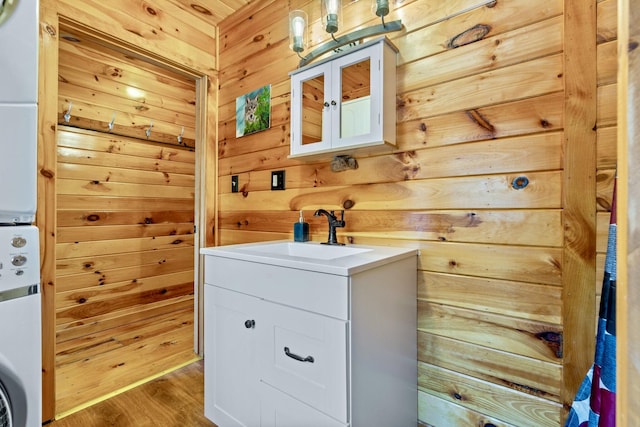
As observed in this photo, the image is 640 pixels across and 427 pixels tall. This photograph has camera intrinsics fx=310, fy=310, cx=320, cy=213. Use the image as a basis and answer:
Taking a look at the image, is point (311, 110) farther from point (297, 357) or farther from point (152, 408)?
point (152, 408)

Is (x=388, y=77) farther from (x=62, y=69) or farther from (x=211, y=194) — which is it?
(x=62, y=69)

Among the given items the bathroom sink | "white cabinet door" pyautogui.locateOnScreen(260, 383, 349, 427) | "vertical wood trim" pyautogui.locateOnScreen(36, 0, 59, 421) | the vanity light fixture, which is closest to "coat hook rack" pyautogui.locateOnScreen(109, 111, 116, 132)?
"vertical wood trim" pyautogui.locateOnScreen(36, 0, 59, 421)

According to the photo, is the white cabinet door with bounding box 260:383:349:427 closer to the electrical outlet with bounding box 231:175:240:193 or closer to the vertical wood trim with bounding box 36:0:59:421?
the vertical wood trim with bounding box 36:0:59:421

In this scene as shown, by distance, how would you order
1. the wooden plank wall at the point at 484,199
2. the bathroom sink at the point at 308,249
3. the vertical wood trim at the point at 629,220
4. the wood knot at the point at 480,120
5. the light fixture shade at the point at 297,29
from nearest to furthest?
the vertical wood trim at the point at 629,220 → the wooden plank wall at the point at 484,199 → the wood knot at the point at 480,120 → the bathroom sink at the point at 308,249 → the light fixture shade at the point at 297,29

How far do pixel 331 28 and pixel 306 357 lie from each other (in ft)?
4.59

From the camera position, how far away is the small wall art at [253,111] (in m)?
1.89

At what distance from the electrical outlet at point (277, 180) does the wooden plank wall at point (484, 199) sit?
0.40 meters

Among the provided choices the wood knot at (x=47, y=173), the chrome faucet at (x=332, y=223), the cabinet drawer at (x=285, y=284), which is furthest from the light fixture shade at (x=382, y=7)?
the wood knot at (x=47, y=173)

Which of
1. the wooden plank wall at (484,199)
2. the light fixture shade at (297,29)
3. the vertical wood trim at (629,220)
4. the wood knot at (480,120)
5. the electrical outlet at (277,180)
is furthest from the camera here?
the electrical outlet at (277,180)

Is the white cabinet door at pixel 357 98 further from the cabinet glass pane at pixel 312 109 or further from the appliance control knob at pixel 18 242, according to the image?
the appliance control knob at pixel 18 242

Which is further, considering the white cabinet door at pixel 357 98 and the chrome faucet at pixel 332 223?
the chrome faucet at pixel 332 223

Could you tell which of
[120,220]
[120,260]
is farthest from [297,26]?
[120,260]

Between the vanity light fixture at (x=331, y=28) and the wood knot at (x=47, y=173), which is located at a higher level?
the vanity light fixture at (x=331, y=28)

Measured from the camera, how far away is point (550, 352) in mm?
1044
